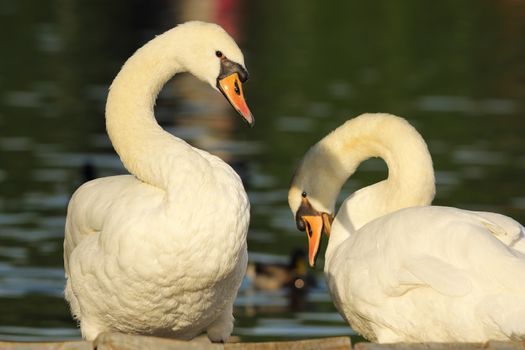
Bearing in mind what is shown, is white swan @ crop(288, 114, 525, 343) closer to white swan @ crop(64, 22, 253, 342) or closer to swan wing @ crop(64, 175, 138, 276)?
white swan @ crop(64, 22, 253, 342)

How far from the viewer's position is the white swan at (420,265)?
7.04 meters

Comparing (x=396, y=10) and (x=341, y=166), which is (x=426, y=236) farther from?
(x=396, y=10)

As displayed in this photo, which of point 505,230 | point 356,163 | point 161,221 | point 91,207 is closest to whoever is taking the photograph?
point 161,221

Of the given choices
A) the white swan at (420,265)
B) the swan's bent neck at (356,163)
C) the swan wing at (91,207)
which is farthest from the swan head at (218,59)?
the swan's bent neck at (356,163)

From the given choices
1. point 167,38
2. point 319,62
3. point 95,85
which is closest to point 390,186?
point 167,38

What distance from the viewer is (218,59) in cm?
749

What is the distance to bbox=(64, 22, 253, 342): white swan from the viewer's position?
23.2 feet

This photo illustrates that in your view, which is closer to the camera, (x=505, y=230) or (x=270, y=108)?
(x=505, y=230)

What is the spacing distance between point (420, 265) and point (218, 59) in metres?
1.42

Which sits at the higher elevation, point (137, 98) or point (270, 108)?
point (137, 98)

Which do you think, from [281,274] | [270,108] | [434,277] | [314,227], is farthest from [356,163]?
[270,108]

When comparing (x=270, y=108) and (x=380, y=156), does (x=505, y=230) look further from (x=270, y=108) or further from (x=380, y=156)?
(x=270, y=108)

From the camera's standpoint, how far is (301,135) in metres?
19.2

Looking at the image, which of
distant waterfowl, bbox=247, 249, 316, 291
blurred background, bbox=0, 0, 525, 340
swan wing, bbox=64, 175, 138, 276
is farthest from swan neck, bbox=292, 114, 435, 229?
distant waterfowl, bbox=247, 249, 316, 291
